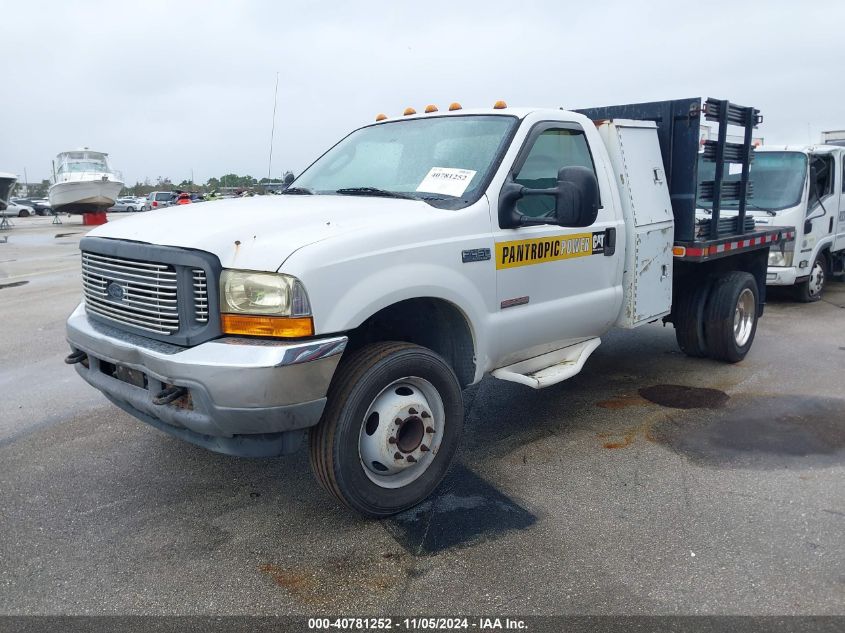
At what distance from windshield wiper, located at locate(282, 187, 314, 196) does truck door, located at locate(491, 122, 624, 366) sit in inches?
52.5

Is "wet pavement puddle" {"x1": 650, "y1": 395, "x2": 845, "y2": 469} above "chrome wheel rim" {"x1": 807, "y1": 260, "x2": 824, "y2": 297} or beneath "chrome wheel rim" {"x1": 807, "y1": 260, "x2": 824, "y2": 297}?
beneath

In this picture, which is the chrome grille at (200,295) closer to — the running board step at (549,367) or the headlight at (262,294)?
the headlight at (262,294)


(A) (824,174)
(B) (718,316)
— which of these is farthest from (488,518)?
(A) (824,174)

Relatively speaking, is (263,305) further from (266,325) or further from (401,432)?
(401,432)

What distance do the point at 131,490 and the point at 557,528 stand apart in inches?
91.1

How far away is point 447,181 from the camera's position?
159 inches

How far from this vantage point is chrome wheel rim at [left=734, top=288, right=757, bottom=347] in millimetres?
6483

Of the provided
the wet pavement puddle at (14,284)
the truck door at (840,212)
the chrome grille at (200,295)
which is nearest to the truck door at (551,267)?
the chrome grille at (200,295)

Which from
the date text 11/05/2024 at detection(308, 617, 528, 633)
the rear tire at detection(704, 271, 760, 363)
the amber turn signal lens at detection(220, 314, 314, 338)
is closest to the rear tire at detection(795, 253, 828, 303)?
the rear tire at detection(704, 271, 760, 363)

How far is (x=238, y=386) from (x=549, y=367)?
90.6 inches

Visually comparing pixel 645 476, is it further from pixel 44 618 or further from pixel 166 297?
pixel 44 618

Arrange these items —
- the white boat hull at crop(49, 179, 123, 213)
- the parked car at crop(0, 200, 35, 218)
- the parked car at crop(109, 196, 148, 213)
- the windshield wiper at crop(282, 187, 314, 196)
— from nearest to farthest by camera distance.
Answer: the windshield wiper at crop(282, 187, 314, 196) < the white boat hull at crop(49, 179, 123, 213) < the parked car at crop(0, 200, 35, 218) < the parked car at crop(109, 196, 148, 213)

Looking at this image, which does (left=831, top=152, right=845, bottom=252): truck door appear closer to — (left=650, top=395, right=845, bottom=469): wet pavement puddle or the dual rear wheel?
the dual rear wheel

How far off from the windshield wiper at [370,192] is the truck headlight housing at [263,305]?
46.5 inches
